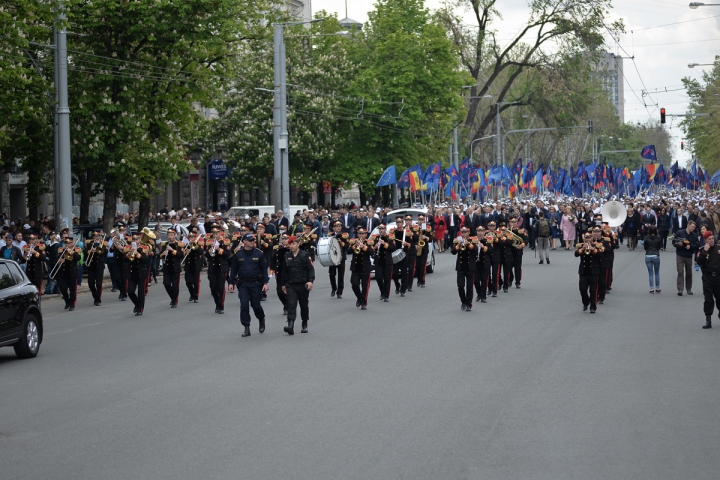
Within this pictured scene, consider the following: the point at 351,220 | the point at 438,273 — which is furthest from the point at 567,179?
the point at 438,273

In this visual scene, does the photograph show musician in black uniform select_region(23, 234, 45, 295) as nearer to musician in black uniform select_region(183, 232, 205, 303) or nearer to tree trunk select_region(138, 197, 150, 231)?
musician in black uniform select_region(183, 232, 205, 303)

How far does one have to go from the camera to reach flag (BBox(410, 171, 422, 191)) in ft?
144

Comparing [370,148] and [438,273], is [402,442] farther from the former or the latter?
[370,148]

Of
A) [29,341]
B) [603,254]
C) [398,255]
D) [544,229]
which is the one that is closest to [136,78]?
[398,255]

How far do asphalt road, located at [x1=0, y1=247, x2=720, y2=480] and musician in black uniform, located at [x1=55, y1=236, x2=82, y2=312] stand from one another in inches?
96.5

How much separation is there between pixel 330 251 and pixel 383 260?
1104 millimetres

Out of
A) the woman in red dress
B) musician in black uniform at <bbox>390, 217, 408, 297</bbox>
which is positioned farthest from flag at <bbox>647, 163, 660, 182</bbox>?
musician in black uniform at <bbox>390, 217, 408, 297</bbox>

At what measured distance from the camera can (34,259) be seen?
18.7 meters

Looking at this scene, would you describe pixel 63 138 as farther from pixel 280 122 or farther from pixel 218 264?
pixel 280 122

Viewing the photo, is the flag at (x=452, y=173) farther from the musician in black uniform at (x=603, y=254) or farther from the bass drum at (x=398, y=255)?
the musician in black uniform at (x=603, y=254)

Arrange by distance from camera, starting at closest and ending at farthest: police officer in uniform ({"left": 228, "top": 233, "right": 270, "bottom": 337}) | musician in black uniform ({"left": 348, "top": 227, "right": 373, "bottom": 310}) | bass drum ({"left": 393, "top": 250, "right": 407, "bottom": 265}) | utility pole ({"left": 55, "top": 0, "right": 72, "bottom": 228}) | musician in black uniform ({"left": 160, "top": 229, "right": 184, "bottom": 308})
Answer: police officer in uniform ({"left": 228, "top": 233, "right": 270, "bottom": 337}) → musician in black uniform ({"left": 348, "top": 227, "right": 373, "bottom": 310}) → musician in black uniform ({"left": 160, "top": 229, "right": 184, "bottom": 308}) → bass drum ({"left": 393, "top": 250, "right": 407, "bottom": 265}) → utility pole ({"left": 55, "top": 0, "right": 72, "bottom": 228})

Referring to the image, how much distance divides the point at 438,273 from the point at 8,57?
12548 millimetres

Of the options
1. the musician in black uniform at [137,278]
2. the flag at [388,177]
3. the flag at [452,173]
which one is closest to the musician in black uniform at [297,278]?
the musician in black uniform at [137,278]

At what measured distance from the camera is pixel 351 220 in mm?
31188
